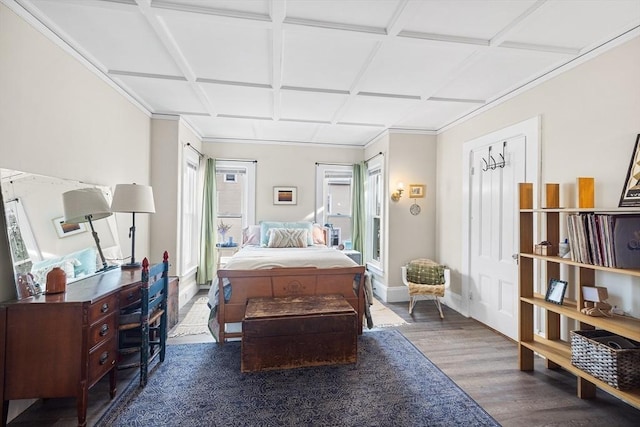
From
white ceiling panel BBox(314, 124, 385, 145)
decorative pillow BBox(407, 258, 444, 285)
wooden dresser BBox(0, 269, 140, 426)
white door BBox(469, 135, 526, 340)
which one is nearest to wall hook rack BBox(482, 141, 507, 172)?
white door BBox(469, 135, 526, 340)

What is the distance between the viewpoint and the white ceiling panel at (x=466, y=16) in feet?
5.95

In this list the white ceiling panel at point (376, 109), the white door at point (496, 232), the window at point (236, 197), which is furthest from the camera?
the window at point (236, 197)

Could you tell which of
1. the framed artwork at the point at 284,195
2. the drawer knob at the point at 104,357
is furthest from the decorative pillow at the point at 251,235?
the drawer knob at the point at 104,357

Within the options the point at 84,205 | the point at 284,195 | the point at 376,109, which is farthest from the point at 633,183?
the point at 284,195

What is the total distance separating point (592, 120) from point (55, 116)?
4136mm

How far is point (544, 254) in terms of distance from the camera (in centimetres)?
242

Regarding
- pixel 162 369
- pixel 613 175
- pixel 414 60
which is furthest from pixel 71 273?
pixel 613 175

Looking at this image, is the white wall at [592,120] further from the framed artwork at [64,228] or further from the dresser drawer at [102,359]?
the framed artwork at [64,228]

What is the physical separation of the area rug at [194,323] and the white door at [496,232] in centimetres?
329

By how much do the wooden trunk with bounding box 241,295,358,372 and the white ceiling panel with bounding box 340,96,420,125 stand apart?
234cm

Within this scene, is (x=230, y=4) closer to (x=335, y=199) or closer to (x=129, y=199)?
(x=129, y=199)

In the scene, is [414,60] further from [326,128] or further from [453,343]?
[453,343]

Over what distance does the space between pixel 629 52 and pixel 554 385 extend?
2.53 metres

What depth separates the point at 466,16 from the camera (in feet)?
6.33
